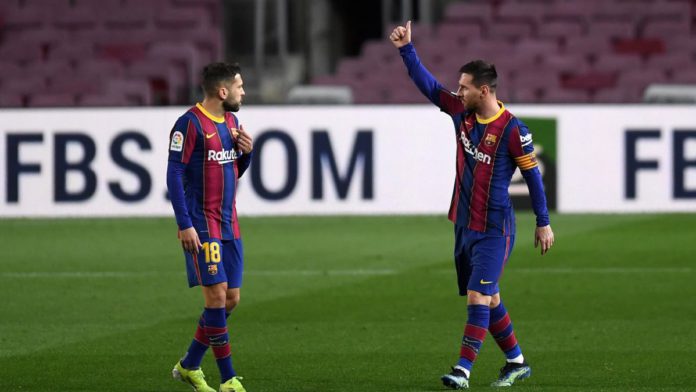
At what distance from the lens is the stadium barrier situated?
56.2 ft

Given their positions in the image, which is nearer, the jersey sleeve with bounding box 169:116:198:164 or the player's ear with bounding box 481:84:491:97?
the jersey sleeve with bounding box 169:116:198:164

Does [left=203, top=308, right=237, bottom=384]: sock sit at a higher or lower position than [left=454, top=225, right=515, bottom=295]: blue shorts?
lower

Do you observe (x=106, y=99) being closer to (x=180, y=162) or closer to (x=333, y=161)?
(x=333, y=161)

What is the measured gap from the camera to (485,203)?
8.04 m

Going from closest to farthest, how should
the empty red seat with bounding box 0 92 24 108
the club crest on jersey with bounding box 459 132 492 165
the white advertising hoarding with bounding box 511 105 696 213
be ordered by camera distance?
the club crest on jersey with bounding box 459 132 492 165, the white advertising hoarding with bounding box 511 105 696 213, the empty red seat with bounding box 0 92 24 108

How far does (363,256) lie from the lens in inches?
563

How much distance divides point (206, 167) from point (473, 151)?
1425 millimetres

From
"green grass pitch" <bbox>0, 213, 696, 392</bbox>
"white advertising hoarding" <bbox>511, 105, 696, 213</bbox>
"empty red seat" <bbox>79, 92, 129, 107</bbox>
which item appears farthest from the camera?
"empty red seat" <bbox>79, 92, 129, 107</bbox>

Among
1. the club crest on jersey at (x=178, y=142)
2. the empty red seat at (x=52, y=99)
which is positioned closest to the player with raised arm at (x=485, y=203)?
the club crest on jersey at (x=178, y=142)

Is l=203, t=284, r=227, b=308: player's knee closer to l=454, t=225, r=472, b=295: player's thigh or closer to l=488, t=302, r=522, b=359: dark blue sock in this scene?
l=454, t=225, r=472, b=295: player's thigh

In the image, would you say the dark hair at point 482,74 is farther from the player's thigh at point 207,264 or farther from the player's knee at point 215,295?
the player's knee at point 215,295

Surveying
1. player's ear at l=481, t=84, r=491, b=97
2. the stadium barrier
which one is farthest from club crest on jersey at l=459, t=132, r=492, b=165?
the stadium barrier

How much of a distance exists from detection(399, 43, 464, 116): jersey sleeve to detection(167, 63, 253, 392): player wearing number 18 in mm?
1037

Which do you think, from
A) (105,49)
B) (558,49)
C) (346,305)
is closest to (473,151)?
(346,305)
